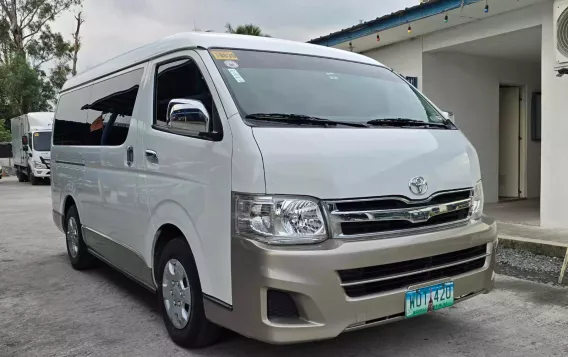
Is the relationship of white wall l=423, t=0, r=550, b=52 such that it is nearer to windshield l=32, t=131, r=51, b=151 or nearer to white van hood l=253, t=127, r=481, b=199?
white van hood l=253, t=127, r=481, b=199

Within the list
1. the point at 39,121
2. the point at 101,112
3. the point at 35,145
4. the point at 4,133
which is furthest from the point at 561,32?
the point at 4,133

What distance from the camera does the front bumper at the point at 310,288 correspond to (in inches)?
113

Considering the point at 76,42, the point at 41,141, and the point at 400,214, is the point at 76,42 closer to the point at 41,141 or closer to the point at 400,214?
the point at 41,141

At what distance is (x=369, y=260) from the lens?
299 centimetres

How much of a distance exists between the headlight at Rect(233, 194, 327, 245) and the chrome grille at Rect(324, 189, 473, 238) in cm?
9

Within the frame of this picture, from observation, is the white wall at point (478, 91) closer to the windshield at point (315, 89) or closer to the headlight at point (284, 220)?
the windshield at point (315, 89)

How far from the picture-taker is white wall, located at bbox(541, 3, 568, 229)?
7.55 meters

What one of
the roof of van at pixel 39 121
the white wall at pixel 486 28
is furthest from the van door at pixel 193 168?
the roof of van at pixel 39 121

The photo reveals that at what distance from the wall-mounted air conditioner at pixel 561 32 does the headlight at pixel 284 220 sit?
5409mm

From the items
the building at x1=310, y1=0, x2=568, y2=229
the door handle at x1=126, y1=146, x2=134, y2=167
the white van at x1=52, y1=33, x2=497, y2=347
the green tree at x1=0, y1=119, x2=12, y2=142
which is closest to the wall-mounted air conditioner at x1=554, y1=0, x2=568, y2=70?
the building at x1=310, y1=0, x2=568, y2=229

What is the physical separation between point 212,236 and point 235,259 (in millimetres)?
267

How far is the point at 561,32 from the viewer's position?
6.88 meters

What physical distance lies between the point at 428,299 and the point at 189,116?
186cm

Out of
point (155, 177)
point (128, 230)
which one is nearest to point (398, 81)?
point (155, 177)
